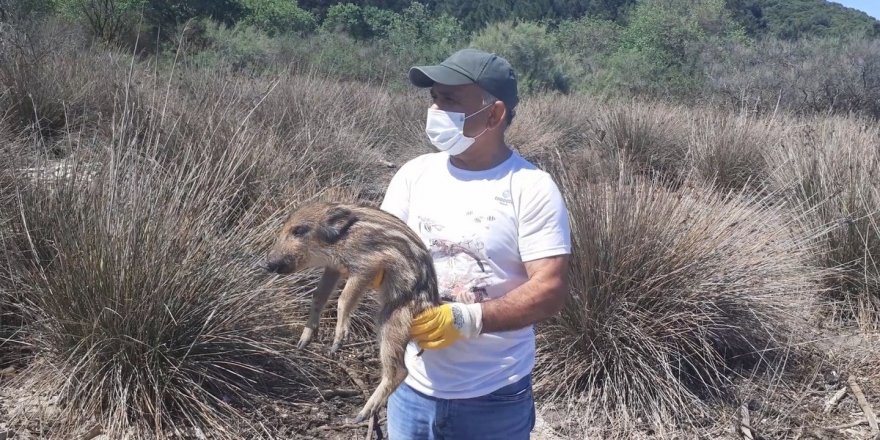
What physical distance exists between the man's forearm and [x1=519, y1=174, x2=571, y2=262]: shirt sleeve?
0.10 meters

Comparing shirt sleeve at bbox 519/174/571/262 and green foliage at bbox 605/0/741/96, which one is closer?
shirt sleeve at bbox 519/174/571/262

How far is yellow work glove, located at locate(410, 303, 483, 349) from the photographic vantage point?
2.08 meters

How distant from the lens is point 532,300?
2.13 meters

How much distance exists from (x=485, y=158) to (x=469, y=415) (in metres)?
0.83

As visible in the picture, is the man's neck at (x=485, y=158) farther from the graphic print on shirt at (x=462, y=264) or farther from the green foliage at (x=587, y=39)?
the green foliage at (x=587, y=39)

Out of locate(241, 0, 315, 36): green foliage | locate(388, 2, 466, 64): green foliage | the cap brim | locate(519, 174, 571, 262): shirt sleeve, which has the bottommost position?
locate(241, 0, 315, 36): green foliage

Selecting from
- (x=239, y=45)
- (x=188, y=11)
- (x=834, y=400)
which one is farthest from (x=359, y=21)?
(x=834, y=400)

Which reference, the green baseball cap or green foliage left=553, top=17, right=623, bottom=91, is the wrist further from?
green foliage left=553, top=17, right=623, bottom=91

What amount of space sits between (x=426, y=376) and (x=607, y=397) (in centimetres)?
226

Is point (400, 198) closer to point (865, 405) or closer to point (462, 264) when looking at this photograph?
point (462, 264)

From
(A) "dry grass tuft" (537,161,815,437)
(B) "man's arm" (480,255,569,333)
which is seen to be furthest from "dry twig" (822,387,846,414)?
(B) "man's arm" (480,255,569,333)

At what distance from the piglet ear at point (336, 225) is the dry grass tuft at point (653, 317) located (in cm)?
240

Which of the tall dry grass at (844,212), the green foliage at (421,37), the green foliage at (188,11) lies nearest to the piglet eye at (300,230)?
the tall dry grass at (844,212)

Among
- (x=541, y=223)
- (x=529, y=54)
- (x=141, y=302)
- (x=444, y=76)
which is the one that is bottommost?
(x=529, y=54)
